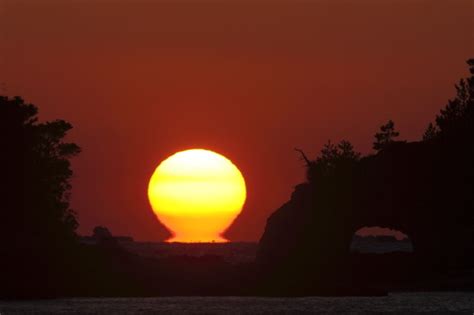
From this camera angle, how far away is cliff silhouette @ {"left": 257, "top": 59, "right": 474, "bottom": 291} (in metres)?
98.6

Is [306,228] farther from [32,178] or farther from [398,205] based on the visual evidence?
[32,178]

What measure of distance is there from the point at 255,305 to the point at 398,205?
67.8ft

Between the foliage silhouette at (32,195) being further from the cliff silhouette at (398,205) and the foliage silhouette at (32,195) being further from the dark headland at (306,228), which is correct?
the cliff silhouette at (398,205)

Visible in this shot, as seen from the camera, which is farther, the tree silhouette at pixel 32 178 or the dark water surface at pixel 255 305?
the tree silhouette at pixel 32 178

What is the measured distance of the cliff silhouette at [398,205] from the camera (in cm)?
9862

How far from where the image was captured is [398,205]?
99.0 metres

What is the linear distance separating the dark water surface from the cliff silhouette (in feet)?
31.1

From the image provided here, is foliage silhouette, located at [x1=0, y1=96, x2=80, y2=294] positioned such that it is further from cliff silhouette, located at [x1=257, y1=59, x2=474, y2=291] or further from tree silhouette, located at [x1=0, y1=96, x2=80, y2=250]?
cliff silhouette, located at [x1=257, y1=59, x2=474, y2=291]

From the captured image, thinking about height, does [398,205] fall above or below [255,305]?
above

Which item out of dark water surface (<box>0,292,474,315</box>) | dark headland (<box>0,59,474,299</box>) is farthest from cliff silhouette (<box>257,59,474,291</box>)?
dark water surface (<box>0,292,474,315</box>)

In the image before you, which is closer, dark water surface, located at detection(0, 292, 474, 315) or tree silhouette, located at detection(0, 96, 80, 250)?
dark water surface, located at detection(0, 292, 474, 315)

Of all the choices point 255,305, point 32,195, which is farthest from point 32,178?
point 255,305

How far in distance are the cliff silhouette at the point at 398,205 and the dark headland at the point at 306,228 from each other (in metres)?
0.06

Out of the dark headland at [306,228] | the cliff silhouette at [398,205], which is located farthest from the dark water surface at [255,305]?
the cliff silhouette at [398,205]
